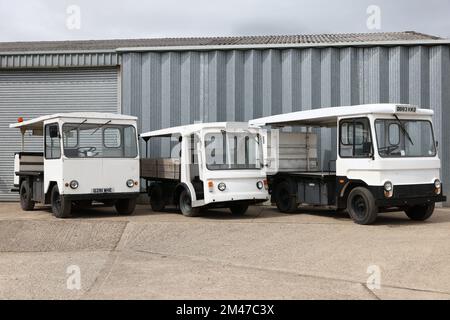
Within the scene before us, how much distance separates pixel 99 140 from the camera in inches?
504

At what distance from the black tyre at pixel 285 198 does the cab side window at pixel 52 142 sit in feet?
17.4

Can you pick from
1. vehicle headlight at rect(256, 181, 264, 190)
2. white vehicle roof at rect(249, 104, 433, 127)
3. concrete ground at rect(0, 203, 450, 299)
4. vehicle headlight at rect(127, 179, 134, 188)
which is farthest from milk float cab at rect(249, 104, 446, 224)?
vehicle headlight at rect(127, 179, 134, 188)

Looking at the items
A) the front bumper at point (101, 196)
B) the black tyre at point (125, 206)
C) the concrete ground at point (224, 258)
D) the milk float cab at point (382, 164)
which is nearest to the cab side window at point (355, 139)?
the milk float cab at point (382, 164)

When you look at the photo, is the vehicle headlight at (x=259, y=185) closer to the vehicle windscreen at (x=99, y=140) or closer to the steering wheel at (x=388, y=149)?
the steering wheel at (x=388, y=149)

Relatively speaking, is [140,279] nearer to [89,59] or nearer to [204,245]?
[204,245]

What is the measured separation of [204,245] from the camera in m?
9.51

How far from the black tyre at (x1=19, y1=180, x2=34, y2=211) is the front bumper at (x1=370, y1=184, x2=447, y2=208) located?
8.74 m

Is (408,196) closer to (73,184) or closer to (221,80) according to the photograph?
(73,184)

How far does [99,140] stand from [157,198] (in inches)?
94.1

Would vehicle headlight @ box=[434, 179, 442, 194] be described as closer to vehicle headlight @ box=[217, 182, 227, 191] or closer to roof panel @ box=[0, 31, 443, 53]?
vehicle headlight @ box=[217, 182, 227, 191]

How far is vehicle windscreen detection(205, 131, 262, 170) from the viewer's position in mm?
12219

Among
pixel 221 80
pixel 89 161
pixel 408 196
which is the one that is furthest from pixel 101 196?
pixel 408 196

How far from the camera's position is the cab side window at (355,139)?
1112 centimetres

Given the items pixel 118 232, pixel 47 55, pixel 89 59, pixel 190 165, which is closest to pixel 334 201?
pixel 190 165
